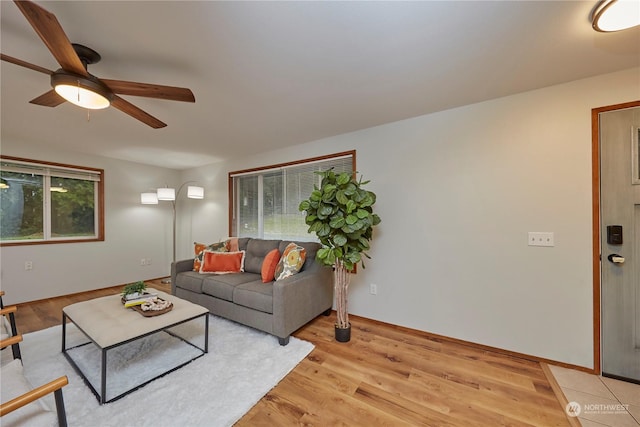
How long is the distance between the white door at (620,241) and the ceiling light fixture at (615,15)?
0.87m

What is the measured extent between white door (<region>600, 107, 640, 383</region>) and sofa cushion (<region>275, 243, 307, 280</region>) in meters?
2.57

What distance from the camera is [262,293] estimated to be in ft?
7.94

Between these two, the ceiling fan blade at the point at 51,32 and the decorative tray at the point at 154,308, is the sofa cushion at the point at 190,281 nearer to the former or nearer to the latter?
the decorative tray at the point at 154,308

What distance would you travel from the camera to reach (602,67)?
5.80 ft

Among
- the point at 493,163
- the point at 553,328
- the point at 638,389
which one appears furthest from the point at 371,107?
the point at 638,389

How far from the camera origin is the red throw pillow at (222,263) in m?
3.21

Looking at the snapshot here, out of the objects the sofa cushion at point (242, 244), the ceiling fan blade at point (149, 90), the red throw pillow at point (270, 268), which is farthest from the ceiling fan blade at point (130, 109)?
the sofa cushion at point (242, 244)

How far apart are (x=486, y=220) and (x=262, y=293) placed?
231cm

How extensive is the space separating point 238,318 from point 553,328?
9.62ft

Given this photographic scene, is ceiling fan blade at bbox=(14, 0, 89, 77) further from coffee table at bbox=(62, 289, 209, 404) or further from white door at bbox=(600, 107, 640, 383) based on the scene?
white door at bbox=(600, 107, 640, 383)

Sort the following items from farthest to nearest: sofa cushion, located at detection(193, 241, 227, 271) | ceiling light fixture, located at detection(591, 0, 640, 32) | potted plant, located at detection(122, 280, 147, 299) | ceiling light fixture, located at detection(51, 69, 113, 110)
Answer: sofa cushion, located at detection(193, 241, 227, 271), potted plant, located at detection(122, 280, 147, 299), ceiling light fixture, located at detection(51, 69, 113, 110), ceiling light fixture, located at detection(591, 0, 640, 32)

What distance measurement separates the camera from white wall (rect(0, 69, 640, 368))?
1.94m

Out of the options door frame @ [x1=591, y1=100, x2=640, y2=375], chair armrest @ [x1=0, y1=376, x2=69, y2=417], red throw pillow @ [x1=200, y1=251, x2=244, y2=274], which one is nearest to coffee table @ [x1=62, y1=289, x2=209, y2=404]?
chair armrest @ [x1=0, y1=376, x2=69, y2=417]

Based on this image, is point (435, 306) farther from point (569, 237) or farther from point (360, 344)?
point (569, 237)
